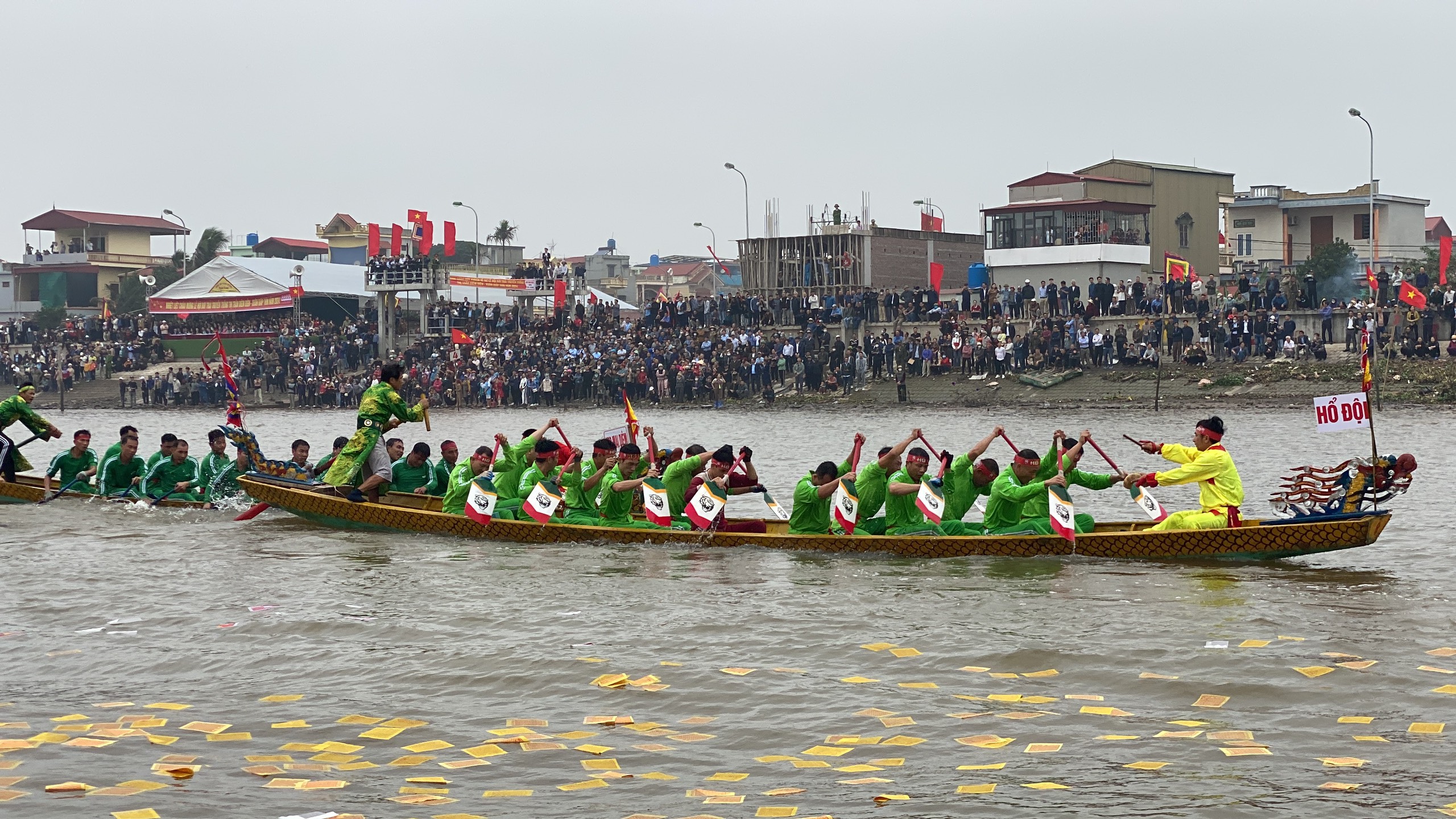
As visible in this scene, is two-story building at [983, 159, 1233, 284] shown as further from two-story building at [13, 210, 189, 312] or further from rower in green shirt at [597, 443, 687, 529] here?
two-story building at [13, 210, 189, 312]

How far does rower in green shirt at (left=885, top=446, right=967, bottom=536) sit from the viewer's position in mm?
16734

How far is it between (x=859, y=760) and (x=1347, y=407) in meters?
7.59

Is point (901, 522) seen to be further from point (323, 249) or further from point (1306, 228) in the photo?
point (323, 249)

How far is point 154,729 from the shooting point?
34.1 feet

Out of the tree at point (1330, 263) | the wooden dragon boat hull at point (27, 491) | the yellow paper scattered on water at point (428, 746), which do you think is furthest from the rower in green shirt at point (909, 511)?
the tree at point (1330, 263)

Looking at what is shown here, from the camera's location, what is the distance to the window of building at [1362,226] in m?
62.1

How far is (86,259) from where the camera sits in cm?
9381

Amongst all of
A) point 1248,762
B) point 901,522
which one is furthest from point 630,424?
point 1248,762

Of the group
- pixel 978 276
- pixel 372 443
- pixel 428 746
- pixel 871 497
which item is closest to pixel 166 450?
pixel 372 443

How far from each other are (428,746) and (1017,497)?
823 centimetres

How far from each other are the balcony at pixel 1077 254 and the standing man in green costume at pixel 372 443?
37389 mm

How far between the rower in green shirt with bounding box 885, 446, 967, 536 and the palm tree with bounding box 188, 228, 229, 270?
7857 cm

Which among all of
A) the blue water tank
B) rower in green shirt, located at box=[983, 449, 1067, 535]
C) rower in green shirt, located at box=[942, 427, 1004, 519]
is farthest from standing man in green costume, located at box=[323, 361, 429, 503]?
the blue water tank

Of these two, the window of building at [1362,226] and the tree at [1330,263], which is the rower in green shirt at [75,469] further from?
the window of building at [1362,226]
